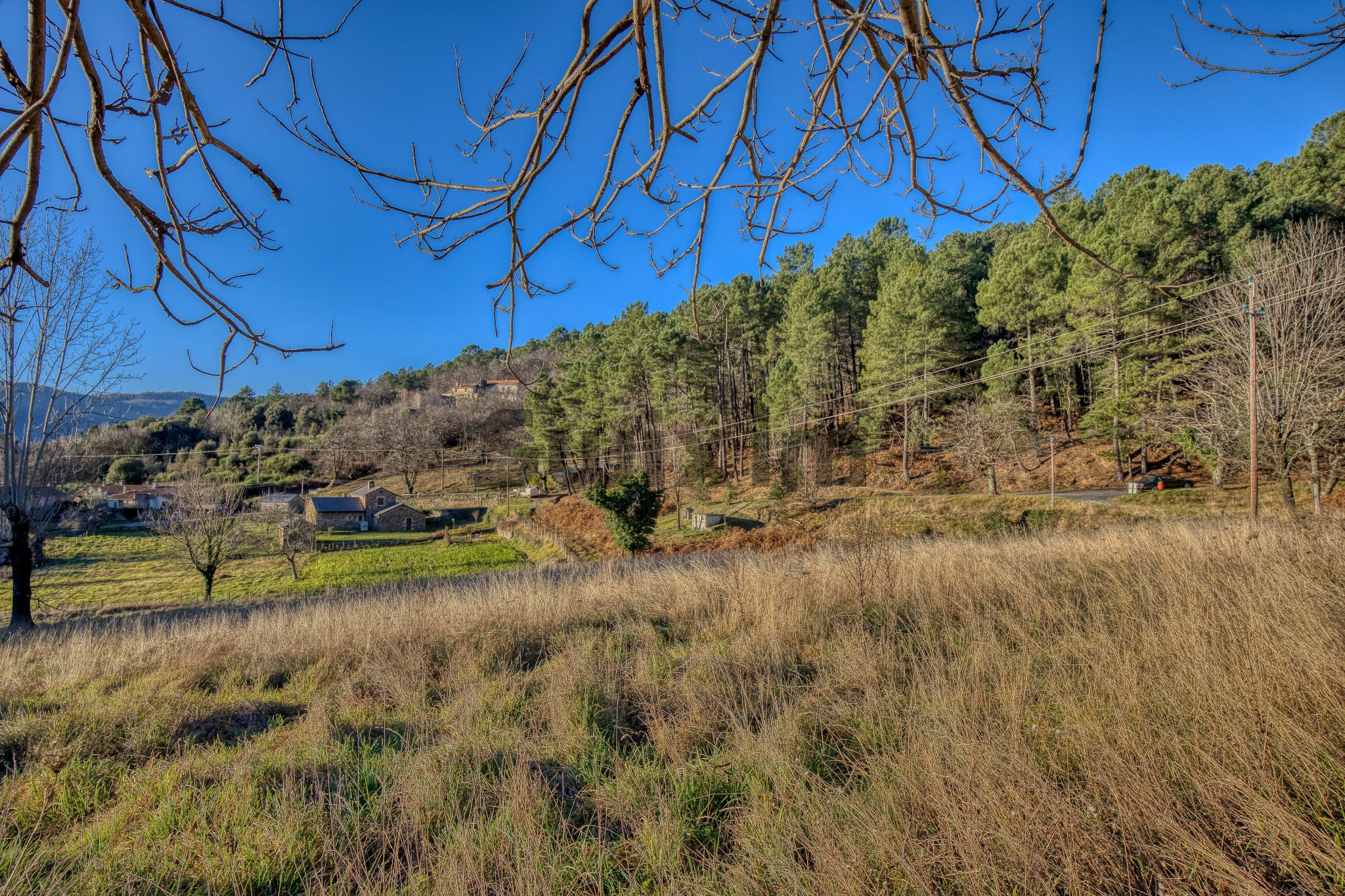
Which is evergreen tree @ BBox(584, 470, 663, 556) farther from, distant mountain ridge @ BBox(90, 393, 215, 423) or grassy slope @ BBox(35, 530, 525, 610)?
distant mountain ridge @ BBox(90, 393, 215, 423)

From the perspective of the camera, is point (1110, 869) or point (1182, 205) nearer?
point (1110, 869)

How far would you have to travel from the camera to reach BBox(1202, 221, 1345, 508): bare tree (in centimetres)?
1370

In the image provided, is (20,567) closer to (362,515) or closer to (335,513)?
(362,515)

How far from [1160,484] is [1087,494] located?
2.57 metres

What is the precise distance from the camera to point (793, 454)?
32.0m

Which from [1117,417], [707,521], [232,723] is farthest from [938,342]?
[232,723]

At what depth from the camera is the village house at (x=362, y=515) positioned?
136ft

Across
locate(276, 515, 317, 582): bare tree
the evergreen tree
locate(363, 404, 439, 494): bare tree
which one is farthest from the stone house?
the evergreen tree

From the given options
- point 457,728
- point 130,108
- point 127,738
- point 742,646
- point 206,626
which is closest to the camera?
point 130,108

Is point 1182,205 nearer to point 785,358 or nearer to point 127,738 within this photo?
point 785,358

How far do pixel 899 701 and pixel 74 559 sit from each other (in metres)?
47.2

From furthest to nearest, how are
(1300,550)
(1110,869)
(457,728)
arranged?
(1300,550) → (457,728) → (1110,869)

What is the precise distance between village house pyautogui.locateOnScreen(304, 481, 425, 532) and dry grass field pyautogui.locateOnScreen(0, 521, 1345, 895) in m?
39.1

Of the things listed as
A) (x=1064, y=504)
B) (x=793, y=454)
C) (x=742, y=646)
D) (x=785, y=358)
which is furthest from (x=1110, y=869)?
(x=785, y=358)
